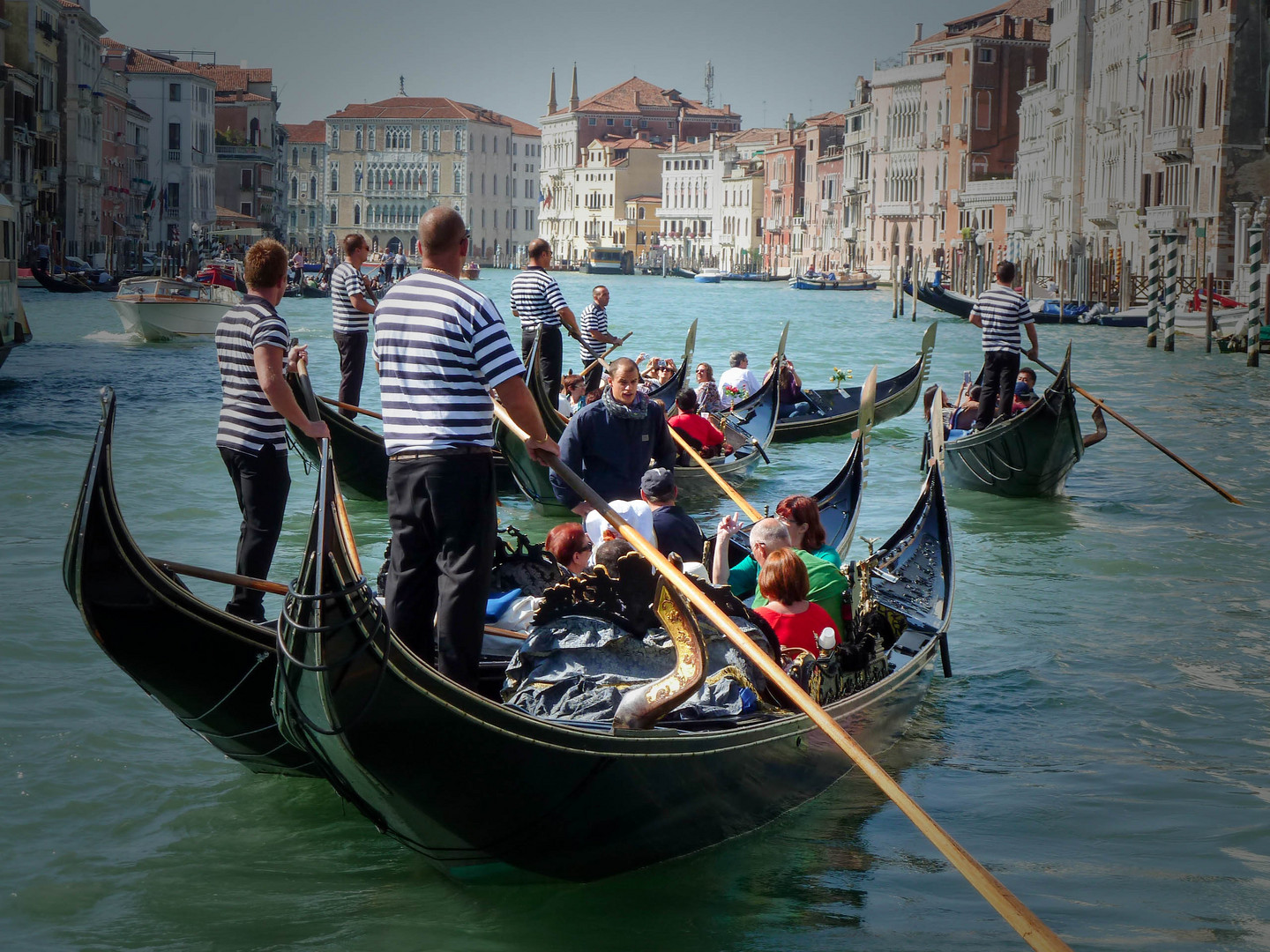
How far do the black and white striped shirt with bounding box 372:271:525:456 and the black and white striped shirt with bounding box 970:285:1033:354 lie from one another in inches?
149

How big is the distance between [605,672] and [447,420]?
475mm

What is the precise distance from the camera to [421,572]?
220cm

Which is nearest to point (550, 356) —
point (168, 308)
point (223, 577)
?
point (223, 577)

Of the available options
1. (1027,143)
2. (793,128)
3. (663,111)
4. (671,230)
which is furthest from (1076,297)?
(663,111)

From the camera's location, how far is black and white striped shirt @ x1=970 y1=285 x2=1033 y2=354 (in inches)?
221

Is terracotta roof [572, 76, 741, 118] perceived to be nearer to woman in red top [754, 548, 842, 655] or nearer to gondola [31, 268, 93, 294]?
gondola [31, 268, 93, 294]

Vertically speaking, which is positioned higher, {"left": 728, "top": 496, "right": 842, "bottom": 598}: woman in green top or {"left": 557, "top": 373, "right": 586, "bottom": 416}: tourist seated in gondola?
{"left": 557, "top": 373, "right": 586, "bottom": 416}: tourist seated in gondola

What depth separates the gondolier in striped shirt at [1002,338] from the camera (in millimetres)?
5621

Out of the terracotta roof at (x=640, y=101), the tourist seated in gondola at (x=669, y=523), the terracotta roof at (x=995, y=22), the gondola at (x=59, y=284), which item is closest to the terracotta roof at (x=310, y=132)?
the terracotta roof at (x=640, y=101)

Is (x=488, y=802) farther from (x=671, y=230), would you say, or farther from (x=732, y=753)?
(x=671, y=230)

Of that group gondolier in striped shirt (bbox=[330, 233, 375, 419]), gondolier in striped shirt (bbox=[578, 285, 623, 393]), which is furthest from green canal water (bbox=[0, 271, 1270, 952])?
gondolier in striped shirt (bbox=[578, 285, 623, 393])

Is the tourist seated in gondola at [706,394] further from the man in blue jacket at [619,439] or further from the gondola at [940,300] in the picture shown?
the gondola at [940,300]

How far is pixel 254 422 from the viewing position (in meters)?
2.75

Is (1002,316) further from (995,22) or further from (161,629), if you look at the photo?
(995,22)
